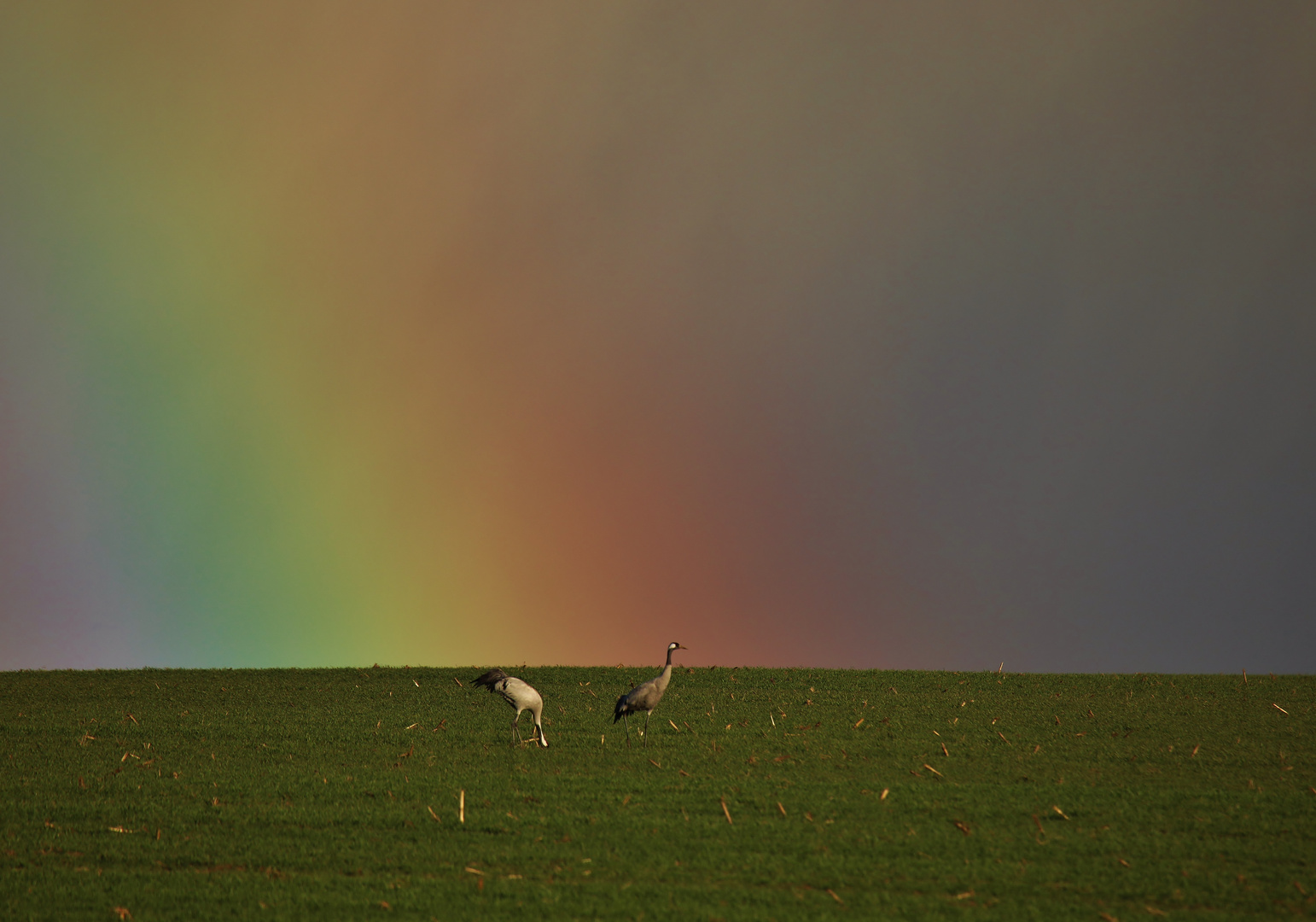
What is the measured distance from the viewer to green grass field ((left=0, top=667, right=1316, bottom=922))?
11008 millimetres

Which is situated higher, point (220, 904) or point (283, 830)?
point (283, 830)

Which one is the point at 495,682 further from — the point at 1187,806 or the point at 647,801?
the point at 1187,806

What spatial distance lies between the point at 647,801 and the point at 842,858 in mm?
3342

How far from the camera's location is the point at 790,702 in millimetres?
23797

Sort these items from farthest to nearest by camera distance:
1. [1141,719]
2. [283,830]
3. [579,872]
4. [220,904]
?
[1141,719] → [283,830] → [579,872] → [220,904]

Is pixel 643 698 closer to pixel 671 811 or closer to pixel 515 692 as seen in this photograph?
pixel 515 692

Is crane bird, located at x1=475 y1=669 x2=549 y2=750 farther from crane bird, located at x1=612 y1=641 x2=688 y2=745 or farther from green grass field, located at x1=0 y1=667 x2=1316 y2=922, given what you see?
crane bird, located at x1=612 y1=641 x2=688 y2=745

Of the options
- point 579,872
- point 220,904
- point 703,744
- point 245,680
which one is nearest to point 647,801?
point 579,872

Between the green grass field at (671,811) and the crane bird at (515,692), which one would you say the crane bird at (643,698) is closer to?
the green grass field at (671,811)

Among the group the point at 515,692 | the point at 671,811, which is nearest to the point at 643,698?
the point at 515,692

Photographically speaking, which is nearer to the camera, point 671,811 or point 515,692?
point 671,811

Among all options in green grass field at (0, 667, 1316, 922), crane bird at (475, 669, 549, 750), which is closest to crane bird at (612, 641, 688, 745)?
green grass field at (0, 667, 1316, 922)

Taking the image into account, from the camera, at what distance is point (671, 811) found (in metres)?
13.9

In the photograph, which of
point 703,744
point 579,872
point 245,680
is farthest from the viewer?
point 245,680
